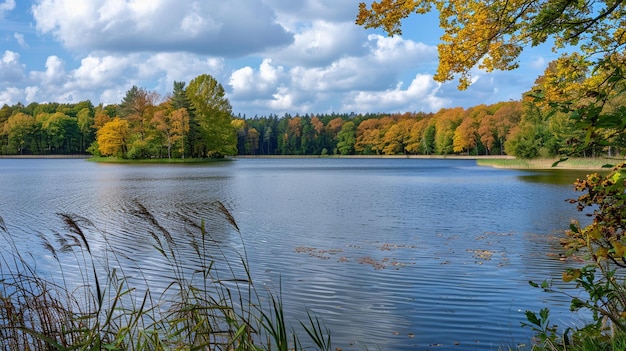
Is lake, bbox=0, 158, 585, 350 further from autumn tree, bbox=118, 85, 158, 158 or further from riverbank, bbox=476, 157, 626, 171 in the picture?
autumn tree, bbox=118, 85, 158, 158

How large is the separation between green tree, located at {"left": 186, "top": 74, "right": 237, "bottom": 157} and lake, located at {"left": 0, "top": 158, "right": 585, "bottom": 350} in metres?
46.3

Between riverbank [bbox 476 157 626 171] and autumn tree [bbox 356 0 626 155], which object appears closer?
autumn tree [bbox 356 0 626 155]

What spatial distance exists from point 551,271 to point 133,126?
71.5 m

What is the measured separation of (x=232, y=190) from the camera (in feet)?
95.7

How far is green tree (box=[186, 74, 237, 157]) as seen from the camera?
72750 millimetres

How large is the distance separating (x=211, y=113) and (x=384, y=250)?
64997mm

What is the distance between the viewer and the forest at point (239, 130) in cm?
6738

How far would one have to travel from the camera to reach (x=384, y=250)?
39.9 ft

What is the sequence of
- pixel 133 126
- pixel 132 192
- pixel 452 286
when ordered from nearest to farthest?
pixel 452 286 → pixel 132 192 → pixel 133 126

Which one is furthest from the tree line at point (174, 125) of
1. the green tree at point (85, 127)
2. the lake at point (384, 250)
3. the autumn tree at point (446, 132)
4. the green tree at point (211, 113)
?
the autumn tree at point (446, 132)

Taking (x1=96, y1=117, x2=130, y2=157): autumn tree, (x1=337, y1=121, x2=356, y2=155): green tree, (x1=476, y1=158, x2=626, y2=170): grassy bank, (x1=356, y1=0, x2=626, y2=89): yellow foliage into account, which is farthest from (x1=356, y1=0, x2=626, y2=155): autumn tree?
(x1=337, y1=121, x2=356, y2=155): green tree

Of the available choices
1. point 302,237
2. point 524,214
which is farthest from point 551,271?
point 524,214

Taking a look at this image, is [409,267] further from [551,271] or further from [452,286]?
[551,271]

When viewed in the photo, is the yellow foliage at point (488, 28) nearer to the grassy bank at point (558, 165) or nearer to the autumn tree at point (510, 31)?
the autumn tree at point (510, 31)
